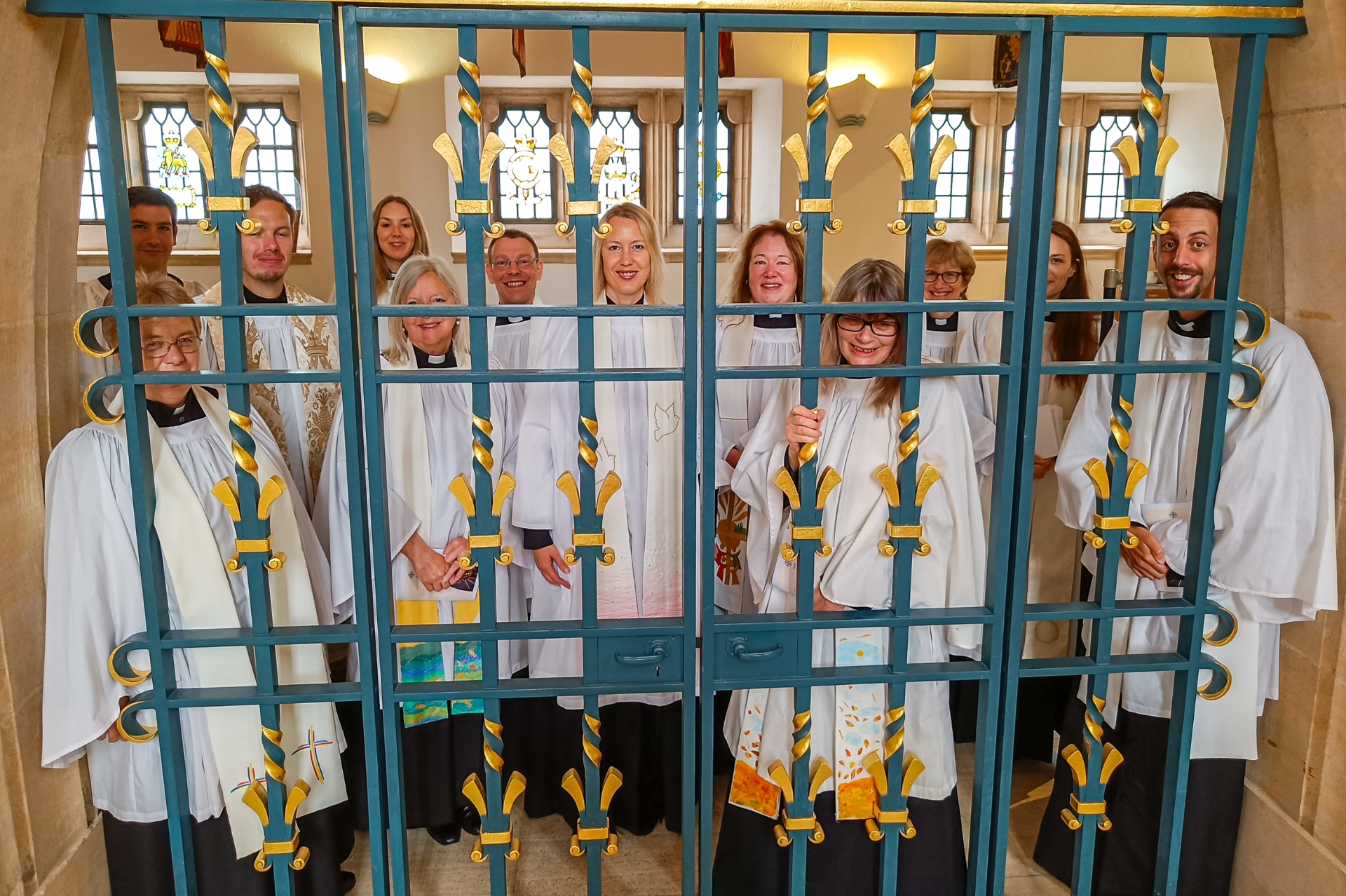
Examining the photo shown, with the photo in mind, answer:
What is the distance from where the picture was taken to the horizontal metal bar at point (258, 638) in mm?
1915

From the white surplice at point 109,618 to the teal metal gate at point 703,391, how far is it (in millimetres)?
145

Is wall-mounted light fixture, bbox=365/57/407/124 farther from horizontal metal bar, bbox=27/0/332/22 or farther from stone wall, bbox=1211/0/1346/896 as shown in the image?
stone wall, bbox=1211/0/1346/896

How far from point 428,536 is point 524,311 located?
128cm

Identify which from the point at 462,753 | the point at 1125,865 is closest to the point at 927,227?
the point at 1125,865

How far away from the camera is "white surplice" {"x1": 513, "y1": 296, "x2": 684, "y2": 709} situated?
114 inches

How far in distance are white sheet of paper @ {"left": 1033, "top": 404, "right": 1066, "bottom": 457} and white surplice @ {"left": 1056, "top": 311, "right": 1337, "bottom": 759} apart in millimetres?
631

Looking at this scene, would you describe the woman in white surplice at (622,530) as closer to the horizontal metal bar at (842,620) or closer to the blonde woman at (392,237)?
the horizontal metal bar at (842,620)

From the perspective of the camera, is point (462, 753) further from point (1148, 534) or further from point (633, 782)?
point (1148, 534)

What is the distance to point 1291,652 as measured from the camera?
224cm

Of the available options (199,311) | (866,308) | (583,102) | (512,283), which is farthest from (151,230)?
(866,308)

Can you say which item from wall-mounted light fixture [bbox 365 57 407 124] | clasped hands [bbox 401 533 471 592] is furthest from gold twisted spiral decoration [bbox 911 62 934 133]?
wall-mounted light fixture [bbox 365 57 407 124]

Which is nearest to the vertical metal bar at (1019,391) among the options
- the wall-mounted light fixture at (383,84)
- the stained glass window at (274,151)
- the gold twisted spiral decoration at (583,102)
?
the gold twisted spiral decoration at (583,102)

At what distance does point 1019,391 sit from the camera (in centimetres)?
193

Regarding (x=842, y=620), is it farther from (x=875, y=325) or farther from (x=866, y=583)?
(x=875, y=325)
